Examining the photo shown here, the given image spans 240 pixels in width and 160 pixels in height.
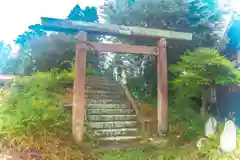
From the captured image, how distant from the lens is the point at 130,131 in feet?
6.72

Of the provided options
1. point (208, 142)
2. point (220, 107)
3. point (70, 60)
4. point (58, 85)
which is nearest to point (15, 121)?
point (58, 85)

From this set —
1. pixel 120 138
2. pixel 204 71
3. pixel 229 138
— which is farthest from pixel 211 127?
pixel 120 138

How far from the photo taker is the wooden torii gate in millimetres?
1731

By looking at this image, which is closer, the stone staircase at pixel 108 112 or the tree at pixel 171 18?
the stone staircase at pixel 108 112

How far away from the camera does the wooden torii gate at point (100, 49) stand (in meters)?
1.73

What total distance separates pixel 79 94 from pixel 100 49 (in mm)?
441

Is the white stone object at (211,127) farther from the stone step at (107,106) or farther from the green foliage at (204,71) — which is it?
the stone step at (107,106)

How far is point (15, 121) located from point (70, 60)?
818mm

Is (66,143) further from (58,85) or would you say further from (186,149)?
(186,149)

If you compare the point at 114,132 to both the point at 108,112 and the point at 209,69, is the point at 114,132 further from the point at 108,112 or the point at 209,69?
the point at 209,69

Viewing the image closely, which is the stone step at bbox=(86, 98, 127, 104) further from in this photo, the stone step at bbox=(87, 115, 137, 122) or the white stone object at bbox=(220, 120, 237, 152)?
the white stone object at bbox=(220, 120, 237, 152)

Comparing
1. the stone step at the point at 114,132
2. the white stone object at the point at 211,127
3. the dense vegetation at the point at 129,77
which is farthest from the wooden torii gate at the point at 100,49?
the white stone object at the point at 211,127

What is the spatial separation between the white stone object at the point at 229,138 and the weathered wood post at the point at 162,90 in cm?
56

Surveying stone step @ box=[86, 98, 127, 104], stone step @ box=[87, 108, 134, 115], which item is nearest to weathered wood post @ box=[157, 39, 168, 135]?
stone step @ box=[87, 108, 134, 115]
